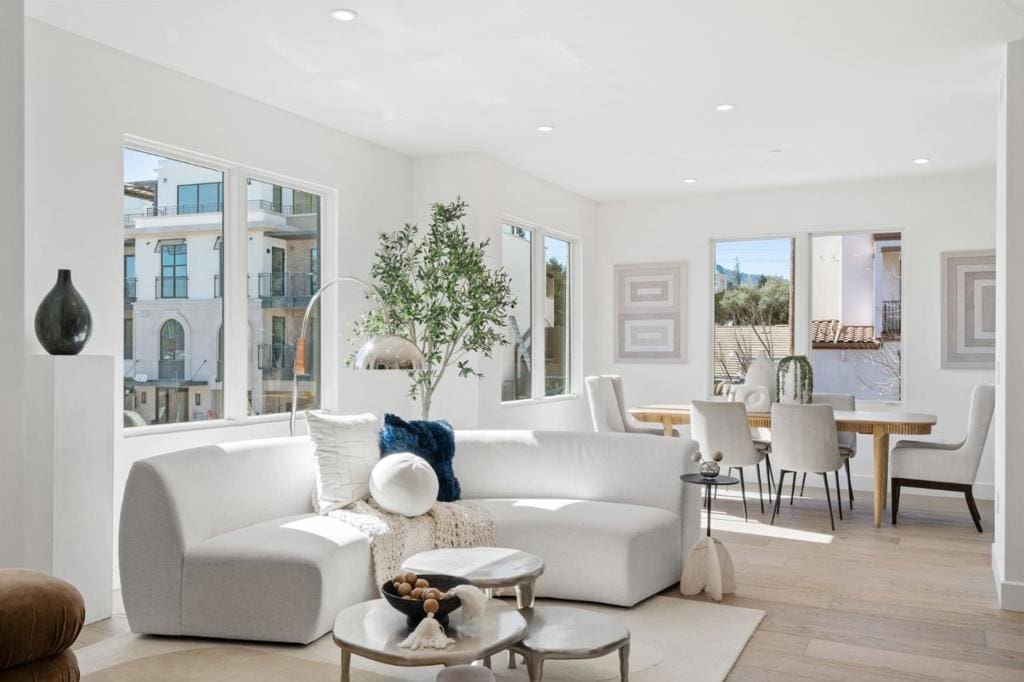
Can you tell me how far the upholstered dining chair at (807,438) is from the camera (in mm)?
5898

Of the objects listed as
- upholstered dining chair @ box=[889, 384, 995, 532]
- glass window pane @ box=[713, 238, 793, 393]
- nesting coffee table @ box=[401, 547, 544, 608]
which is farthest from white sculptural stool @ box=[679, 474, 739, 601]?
glass window pane @ box=[713, 238, 793, 393]

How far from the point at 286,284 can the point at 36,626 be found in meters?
3.77

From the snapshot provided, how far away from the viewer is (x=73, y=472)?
382 centimetres

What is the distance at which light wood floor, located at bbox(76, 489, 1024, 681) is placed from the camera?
132 inches

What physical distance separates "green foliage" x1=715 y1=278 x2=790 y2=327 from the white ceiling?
5.14 ft

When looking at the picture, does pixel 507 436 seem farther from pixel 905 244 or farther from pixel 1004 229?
pixel 905 244

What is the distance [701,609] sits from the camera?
13.3ft

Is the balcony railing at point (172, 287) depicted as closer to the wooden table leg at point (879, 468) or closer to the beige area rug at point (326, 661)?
the beige area rug at point (326, 661)

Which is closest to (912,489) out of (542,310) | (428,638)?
(542,310)

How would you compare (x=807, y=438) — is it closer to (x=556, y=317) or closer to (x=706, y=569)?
(x=706, y=569)

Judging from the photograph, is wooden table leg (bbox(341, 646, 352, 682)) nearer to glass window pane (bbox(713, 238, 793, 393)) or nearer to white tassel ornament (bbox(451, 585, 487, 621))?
white tassel ornament (bbox(451, 585, 487, 621))

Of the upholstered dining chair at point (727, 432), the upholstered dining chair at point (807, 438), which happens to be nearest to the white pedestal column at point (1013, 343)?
the upholstered dining chair at point (807, 438)

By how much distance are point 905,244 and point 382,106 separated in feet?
15.4

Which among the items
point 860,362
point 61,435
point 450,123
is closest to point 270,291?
point 450,123
